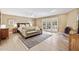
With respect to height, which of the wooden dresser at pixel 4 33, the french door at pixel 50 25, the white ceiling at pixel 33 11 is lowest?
the wooden dresser at pixel 4 33

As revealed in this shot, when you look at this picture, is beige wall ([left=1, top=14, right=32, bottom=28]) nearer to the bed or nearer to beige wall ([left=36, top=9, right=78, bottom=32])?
the bed

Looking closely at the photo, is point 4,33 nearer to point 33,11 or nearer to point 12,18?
point 12,18

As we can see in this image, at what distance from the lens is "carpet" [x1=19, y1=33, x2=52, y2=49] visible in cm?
238

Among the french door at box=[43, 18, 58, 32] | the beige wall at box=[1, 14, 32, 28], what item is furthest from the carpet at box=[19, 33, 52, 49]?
the beige wall at box=[1, 14, 32, 28]

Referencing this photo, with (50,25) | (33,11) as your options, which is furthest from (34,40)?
(33,11)

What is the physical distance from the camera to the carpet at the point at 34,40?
2377 millimetres

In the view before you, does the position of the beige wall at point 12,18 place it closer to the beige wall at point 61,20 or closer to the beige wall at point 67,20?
the beige wall at point 61,20

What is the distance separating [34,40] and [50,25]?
614 millimetres

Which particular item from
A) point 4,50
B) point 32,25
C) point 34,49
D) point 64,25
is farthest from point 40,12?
point 4,50

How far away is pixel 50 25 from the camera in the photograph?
2.57m

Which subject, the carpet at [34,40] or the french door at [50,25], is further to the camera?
the french door at [50,25]

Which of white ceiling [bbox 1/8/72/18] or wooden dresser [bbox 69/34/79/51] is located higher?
white ceiling [bbox 1/8/72/18]

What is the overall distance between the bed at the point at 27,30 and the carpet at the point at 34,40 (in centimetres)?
9

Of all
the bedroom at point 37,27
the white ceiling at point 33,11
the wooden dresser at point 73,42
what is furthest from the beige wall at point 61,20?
the wooden dresser at point 73,42
